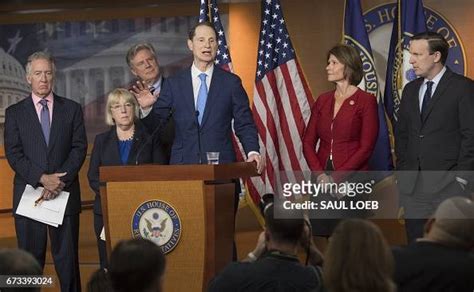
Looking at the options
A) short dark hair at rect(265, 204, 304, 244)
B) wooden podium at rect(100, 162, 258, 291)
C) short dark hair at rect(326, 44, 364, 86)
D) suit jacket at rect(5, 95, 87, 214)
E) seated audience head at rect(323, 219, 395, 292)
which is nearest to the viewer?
seated audience head at rect(323, 219, 395, 292)

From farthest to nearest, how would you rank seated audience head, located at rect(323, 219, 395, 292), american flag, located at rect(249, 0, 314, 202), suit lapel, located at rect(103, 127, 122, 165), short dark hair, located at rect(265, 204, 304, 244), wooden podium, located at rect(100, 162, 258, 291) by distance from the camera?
1. american flag, located at rect(249, 0, 314, 202)
2. suit lapel, located at rect(103, 127, 122, 165)
3. wooden podium, located at rect(100, 162, 258, 291)
4. short dark hair, located at rect(265, 204, 304, 244)
5. seated audience head, located at rect(323, 219, 395, 292)

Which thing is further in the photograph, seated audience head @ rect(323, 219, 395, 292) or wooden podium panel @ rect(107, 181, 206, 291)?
wooden podium panel @ rect(107, 181, 206, 291)

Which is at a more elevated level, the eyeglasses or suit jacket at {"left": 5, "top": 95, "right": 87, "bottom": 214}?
the eyeglasses

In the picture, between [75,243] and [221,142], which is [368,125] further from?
[75,243]

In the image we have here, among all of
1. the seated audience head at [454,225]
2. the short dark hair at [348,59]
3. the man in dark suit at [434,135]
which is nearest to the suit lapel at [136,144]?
the short dark hair at [348,59]

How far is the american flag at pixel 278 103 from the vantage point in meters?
8.35

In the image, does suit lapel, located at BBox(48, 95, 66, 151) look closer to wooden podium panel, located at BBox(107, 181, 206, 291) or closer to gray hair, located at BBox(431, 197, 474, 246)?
wooden podium panel, located at BBox(107, 181, 206, 291)

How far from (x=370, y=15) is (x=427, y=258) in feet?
18.7

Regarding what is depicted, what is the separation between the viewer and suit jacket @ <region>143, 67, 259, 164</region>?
598cm

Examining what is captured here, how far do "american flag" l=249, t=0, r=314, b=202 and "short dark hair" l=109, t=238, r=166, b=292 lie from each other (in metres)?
4.94

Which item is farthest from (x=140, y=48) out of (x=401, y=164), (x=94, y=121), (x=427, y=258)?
(x=94, y=121)

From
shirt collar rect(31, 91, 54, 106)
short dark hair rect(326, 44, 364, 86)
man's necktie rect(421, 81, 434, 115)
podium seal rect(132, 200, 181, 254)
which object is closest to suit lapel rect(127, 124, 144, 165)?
shirt collar rect(31, 91, 54, 106)

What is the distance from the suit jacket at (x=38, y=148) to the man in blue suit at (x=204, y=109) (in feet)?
2.34

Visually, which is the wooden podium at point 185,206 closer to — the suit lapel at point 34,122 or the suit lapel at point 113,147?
the suit lapel at point 113,147
